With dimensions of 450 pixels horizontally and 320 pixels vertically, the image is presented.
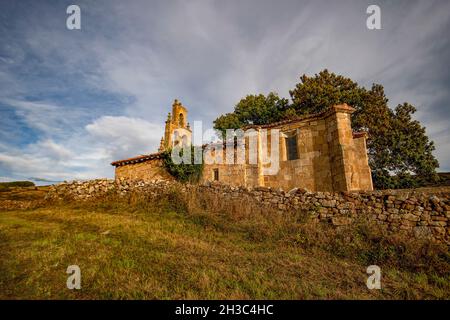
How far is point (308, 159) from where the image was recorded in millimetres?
11250

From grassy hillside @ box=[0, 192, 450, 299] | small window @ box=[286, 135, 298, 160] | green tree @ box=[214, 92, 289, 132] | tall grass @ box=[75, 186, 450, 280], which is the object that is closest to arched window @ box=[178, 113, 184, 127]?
green tree @ box=[214, 92, 289, 132]

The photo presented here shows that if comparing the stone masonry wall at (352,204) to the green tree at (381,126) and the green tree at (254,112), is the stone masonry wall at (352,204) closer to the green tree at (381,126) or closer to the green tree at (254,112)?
the green tree at (381,126)

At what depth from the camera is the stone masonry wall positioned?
6.08 metres

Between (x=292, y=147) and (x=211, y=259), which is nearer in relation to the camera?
(x=211, y=259)

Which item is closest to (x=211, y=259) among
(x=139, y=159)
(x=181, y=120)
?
(x=139, y=159)

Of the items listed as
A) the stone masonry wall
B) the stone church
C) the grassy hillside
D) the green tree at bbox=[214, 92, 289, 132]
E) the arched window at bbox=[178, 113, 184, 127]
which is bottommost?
the grassy hillside

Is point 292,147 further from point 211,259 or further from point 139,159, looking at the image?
point 139,159

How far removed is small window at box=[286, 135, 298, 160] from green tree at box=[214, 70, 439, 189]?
917 centimetres

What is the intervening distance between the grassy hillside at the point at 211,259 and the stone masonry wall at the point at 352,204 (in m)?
0.61

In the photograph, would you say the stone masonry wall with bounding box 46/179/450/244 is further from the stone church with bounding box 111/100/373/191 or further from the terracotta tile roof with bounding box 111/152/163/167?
the terracotta tile roof with bounding box 111/152/163/167

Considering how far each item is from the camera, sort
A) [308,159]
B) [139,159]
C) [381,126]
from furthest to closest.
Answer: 1. [381,126]
2. [139,159]
3. [308,159]

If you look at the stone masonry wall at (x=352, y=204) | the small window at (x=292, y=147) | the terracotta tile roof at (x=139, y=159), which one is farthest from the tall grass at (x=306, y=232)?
the terracotta tile roof at (x=139, y=159)

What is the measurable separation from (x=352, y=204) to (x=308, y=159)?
4617 millimetres
